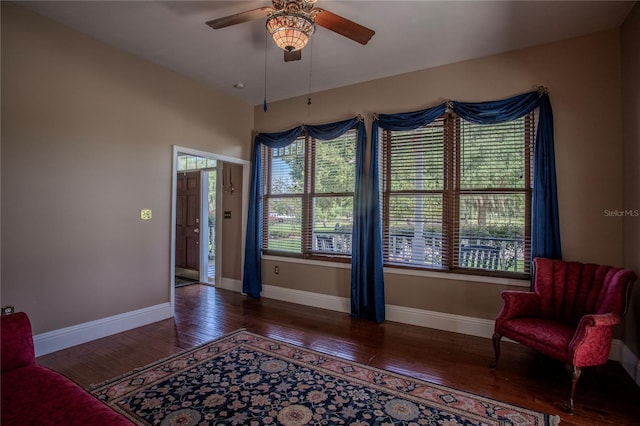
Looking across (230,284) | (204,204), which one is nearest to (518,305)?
(230,284)

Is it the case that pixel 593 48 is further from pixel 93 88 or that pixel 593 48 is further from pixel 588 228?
pixel 93 88

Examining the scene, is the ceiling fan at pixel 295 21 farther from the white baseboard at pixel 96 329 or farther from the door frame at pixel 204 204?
the white baseboard at pixel 96 329

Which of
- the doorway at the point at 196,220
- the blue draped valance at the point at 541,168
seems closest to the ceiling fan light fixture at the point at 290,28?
the blue draped valance at the point at 541,168

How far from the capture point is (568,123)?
3211mm

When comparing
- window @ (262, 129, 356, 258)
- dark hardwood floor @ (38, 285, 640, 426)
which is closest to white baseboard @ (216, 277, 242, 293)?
window @ (262, 129, 356, 258)

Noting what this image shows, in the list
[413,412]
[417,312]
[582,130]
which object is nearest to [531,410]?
[413,412]

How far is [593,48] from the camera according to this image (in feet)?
10.2

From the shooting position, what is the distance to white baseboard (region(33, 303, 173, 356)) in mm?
3002

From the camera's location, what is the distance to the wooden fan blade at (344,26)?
7.56 feet

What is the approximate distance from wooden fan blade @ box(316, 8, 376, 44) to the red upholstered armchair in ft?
8.30

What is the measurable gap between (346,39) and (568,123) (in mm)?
2392

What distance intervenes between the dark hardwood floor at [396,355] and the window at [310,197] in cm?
103

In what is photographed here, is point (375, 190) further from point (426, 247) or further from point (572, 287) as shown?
point (572, 287)

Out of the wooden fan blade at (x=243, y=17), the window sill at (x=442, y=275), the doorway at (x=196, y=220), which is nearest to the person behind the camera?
the wooden fan blade at (x=243, y=17)
